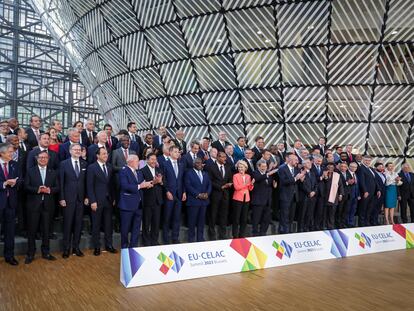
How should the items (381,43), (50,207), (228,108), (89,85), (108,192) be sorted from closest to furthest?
(50,207) → (108,192) → (381,43) → (228,108) → (89,85)

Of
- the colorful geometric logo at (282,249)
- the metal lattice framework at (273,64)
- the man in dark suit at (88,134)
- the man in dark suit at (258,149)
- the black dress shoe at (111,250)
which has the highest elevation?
the metal lattice framework at (273,64)

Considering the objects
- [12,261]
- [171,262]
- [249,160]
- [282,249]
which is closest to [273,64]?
[249,160]

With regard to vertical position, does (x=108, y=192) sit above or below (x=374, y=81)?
below

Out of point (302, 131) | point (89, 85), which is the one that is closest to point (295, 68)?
point (302, 131)

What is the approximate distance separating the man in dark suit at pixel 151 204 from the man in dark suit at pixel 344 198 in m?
5.24

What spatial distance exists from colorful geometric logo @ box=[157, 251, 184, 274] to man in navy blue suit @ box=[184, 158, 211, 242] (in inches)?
84.5

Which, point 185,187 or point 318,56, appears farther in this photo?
point 318,56

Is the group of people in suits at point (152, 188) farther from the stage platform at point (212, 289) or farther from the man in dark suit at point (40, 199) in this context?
the stage platform at point (212, 289)

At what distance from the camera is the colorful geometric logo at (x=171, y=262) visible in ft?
17.6

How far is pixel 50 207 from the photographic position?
6.51 m

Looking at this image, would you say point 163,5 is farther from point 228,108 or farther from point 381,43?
point 381,43

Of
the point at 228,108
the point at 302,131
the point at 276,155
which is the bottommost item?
the point at 276,155

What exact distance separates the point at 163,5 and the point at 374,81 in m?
10.6

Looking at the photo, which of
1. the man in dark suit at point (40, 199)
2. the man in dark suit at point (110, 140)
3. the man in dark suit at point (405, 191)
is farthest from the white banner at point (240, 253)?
the man in dark suit at point (110, 140)
